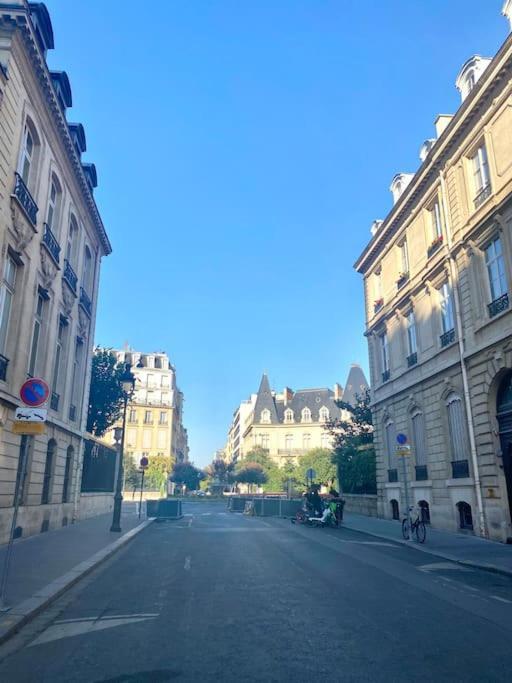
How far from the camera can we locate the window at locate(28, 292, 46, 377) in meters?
17.0

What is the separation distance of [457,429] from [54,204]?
16.0 meters

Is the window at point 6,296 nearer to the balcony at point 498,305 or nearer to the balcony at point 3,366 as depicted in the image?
the balcony at point 3,366

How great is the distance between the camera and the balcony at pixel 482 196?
17.3 metres

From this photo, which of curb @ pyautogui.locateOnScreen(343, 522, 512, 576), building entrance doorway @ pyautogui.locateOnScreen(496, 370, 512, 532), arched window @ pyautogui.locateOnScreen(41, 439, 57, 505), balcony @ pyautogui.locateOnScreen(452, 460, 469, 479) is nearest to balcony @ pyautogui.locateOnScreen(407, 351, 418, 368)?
balcony @ pyautogui.locateOnScreen(452, 460, 469, 479)

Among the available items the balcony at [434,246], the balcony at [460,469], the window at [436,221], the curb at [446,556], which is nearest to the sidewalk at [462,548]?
the curb at [446,556]

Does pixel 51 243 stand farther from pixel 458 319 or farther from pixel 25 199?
pixel 458 319

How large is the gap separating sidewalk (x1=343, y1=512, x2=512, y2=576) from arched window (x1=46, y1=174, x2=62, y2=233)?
15.1 metres

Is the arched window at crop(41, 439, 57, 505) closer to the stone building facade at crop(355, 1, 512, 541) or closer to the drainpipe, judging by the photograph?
the stone building facade at crop(355, 1, 512, 541)

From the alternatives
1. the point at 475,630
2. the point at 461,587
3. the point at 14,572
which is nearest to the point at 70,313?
the point at 14,572

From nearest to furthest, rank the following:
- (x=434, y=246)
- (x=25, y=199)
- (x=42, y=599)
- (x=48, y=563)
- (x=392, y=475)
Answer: (x=42, y=599) < (x=48, y=563) < (x=25, y=199) < (x=434, y=246) < (x=392, y=475)

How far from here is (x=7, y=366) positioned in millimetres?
14281

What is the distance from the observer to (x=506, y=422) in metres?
16.1

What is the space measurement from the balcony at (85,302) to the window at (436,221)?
14248 mm

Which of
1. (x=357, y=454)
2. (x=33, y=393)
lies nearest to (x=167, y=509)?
(x=357, y=454)
